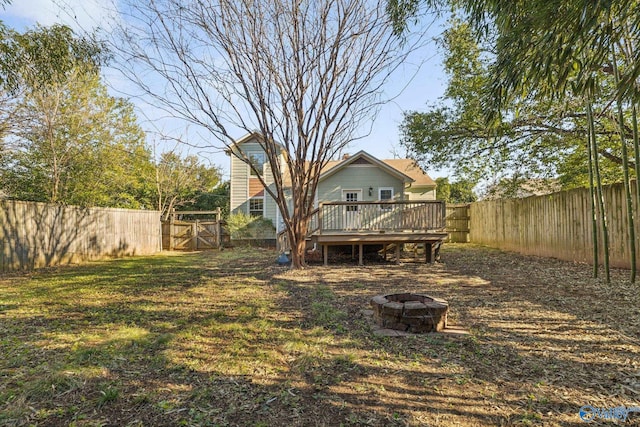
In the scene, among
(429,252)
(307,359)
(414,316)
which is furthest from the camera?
(429,252)

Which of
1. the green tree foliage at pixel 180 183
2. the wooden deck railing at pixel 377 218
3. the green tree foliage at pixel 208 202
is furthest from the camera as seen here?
the green tree foliage at pixel 208 202

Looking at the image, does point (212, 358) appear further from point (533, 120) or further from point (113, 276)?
point (533, 120)

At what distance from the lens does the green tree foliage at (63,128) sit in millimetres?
6914

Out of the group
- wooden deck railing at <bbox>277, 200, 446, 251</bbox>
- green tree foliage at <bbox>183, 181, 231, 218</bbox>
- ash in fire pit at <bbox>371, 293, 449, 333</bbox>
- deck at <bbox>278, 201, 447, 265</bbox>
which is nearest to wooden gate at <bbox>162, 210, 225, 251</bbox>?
green tree foliage at <bbox>183, 181, 231, 218</bbox>

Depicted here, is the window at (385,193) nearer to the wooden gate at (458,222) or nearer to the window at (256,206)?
the wooden gate at (458,222)

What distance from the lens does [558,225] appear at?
905 cm

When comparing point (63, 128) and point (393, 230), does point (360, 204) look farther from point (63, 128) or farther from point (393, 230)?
point (63, 128)

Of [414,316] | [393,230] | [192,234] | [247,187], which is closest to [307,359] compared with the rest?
[414,316]

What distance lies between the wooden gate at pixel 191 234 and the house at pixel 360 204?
1576 mm

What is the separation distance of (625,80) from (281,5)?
6146 mm

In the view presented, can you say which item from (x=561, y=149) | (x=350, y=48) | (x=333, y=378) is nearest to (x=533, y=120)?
(x=561, y=149)

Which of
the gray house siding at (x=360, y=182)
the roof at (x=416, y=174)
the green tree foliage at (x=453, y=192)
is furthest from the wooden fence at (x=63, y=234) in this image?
the green tree foliage at (x=453, y=192)

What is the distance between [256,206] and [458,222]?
33.5 ft

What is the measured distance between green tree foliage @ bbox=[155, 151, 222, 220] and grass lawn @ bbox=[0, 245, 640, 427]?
14.2 m
